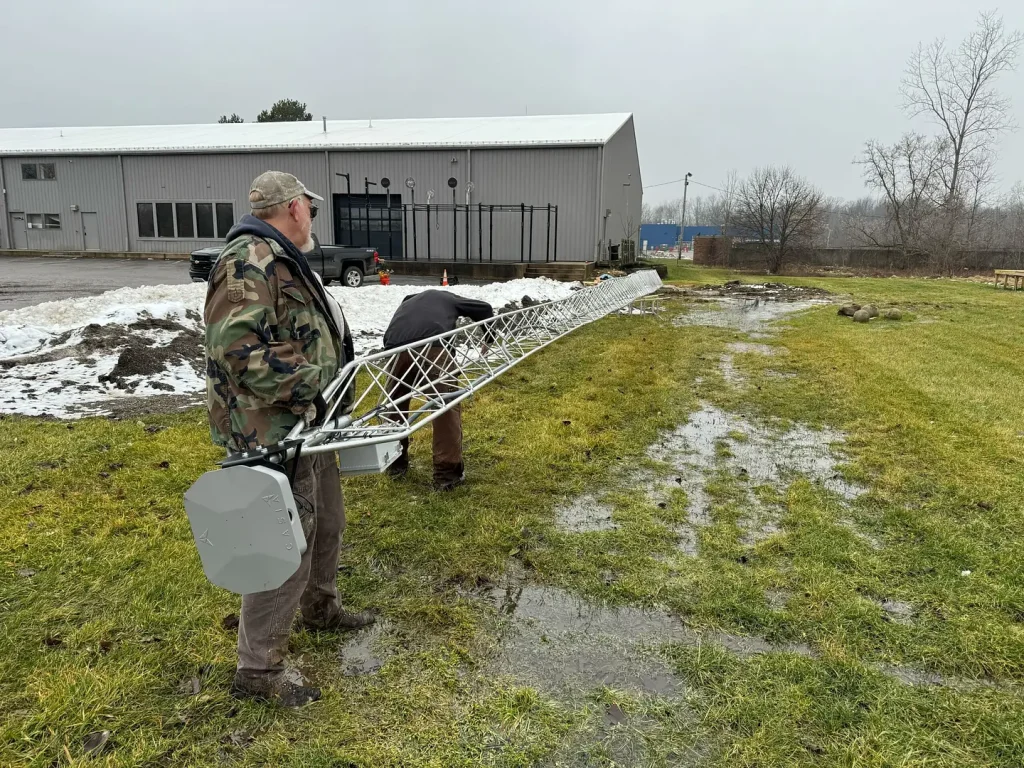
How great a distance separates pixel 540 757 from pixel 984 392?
24.8ft

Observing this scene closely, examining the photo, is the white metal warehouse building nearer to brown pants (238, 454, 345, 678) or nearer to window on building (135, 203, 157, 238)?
window on building (135, 203, 157, 238)

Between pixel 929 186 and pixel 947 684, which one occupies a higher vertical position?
pixel 929 186

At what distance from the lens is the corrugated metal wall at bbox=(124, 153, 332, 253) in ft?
82.1

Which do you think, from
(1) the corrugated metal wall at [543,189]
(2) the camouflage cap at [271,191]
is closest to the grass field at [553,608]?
(2) the camouflage cap at [271,191]

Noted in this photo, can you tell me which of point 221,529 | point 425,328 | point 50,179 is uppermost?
point 50,179

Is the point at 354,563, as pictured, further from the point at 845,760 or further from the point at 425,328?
the point at 845,760

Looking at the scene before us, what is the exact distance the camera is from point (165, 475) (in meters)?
4.62

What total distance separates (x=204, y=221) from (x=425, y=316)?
83.6 feet

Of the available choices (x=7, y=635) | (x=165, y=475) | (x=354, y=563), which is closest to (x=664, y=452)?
(x=354, y=563)

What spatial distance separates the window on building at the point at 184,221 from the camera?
26.3m

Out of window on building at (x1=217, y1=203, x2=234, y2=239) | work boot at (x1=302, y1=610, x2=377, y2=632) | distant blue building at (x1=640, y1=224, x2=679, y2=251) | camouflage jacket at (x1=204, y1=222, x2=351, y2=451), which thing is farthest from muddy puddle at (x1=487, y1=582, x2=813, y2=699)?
distant blue building at (x1=640, y1=224, x2=679, y2=251)

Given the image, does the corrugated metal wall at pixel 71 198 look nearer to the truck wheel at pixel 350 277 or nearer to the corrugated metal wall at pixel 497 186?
the corrugated metal wall at pixel 497 186

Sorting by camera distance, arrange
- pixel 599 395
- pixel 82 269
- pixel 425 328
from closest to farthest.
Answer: pixel 425 328, pixel 599 395, pixel 82 269

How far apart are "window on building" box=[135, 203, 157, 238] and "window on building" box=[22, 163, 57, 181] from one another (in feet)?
13.5
